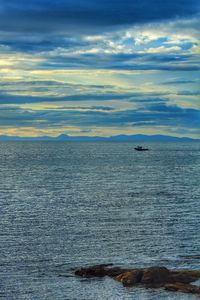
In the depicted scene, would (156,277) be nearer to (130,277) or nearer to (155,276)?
(155,276)

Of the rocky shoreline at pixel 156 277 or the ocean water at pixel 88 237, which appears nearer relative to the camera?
the rocky shoreline at pixel 156 277

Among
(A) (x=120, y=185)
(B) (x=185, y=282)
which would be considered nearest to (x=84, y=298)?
(B) (x=185, y=282)

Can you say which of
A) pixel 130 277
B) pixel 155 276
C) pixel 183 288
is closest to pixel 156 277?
pixel 155 276

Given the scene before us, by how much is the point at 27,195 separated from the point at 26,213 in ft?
84.2

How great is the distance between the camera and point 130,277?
A: 4553cm

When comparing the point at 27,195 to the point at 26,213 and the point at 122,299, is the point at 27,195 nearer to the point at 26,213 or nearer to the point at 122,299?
the point at 26,213

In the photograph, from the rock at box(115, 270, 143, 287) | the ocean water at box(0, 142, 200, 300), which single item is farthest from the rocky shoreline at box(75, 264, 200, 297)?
the ocean water at box(0, 142, 200, 300)

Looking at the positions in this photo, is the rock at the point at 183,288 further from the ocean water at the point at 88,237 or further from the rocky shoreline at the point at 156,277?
the ocean water at the point at 88,237

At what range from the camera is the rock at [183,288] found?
42.3 m

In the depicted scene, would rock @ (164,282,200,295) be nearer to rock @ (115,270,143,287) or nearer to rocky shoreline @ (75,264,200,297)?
rocky shoreline @ (75,264,200,297)

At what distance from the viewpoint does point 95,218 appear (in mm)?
77750

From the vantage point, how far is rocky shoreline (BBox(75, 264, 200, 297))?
43.5 metres

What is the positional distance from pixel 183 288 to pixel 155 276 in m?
3.07

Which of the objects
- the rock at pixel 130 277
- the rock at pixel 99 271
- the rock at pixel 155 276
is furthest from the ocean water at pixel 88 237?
the rock at pixel 155 276
